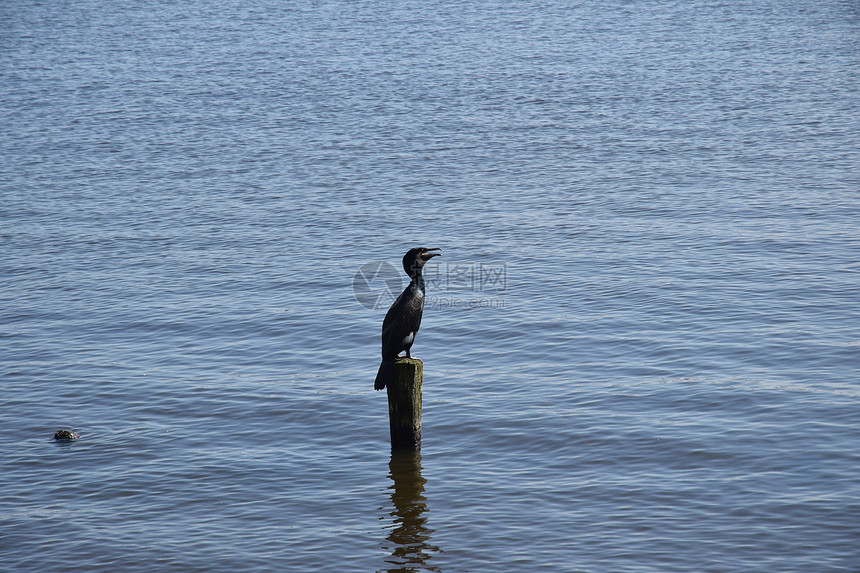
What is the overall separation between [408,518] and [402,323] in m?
2.11

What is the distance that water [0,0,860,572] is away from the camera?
9586 mm

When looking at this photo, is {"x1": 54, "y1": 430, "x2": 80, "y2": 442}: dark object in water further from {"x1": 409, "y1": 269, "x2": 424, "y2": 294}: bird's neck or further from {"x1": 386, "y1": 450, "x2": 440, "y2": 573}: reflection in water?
{"x1": 409, "y1": 269, "x2": 424, "y2": 294}: bird's neck

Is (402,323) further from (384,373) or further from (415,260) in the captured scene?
(415,260)

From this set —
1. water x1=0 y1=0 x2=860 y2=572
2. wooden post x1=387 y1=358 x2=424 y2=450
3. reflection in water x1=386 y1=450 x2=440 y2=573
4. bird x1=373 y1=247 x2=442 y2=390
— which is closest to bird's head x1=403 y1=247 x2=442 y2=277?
bird x1=373 y1=247 x2=442 y2=390

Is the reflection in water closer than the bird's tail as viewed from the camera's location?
Yes

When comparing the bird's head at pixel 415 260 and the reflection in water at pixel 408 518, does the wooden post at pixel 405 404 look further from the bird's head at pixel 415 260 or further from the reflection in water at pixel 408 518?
the bird's head at pixel 415 260

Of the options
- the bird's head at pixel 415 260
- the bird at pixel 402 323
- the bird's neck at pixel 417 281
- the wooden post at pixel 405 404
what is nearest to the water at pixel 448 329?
the wooden post at pixel 405 404

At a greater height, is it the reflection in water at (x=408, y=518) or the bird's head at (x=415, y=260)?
the bird's head at (x=415, y=260)

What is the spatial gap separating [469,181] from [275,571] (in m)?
18.5

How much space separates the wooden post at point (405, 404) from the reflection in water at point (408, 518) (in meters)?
0.20

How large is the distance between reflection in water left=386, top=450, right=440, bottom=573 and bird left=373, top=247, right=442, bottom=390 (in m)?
1.30

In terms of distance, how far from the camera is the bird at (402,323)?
9.89 metres

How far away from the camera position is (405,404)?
10258 mm

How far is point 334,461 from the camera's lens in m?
11.1
